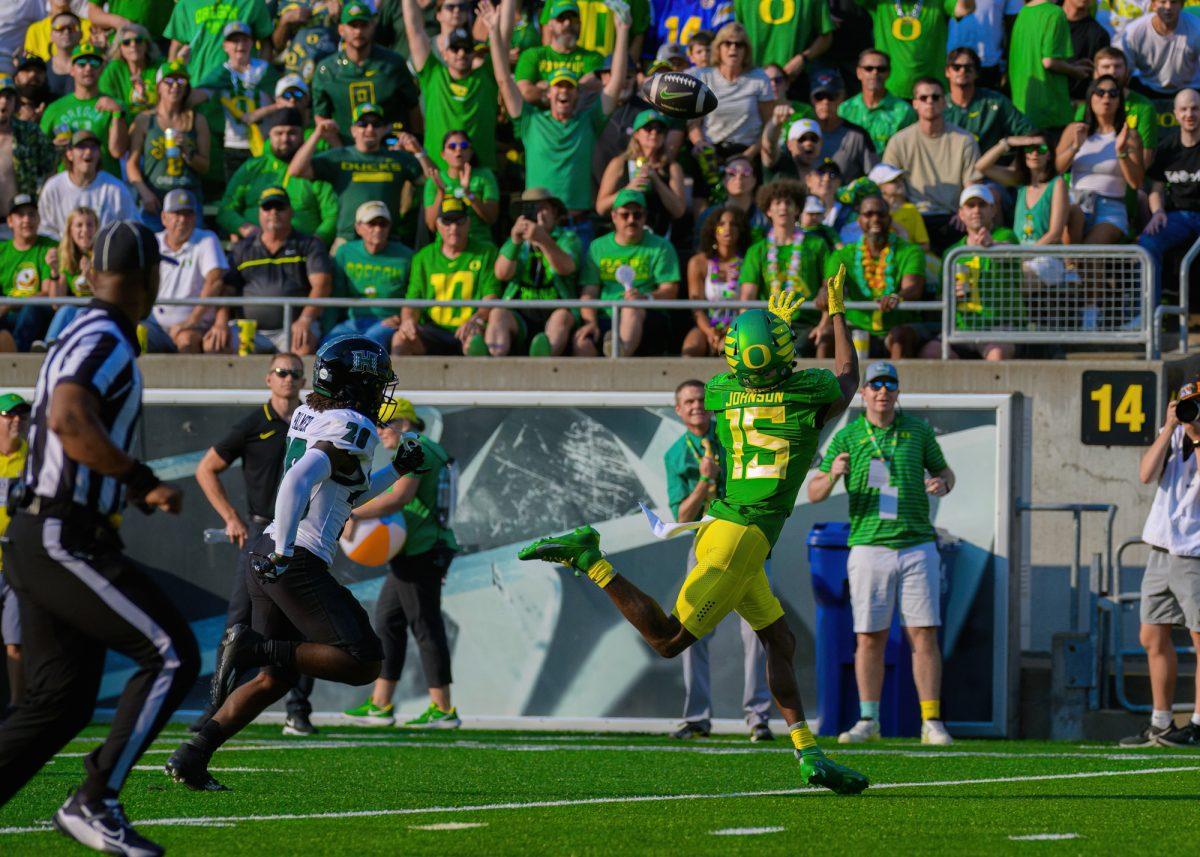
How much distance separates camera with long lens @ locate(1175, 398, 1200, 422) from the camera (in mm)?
10805

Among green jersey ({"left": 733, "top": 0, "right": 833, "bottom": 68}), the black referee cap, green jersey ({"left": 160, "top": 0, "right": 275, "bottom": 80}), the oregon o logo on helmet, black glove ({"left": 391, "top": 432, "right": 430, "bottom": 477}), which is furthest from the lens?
green jersey ({"left": 160, "top": 0, "right": 275, "bottom": 80})

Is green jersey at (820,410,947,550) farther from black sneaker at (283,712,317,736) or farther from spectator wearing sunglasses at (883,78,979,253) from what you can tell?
black sneaker at (283,712,317,736)

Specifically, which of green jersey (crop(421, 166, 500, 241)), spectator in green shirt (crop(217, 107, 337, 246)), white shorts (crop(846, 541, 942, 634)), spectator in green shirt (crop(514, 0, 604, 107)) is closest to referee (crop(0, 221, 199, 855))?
white shorts (crop(846, 541, 942, 634))

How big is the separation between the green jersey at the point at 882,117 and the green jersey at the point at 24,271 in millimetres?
6236

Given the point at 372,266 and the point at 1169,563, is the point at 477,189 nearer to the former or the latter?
the point at 372,266

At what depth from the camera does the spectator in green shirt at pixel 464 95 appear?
15.0 m

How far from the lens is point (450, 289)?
1349cm

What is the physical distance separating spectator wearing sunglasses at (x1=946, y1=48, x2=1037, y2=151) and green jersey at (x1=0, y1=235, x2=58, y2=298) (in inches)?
274

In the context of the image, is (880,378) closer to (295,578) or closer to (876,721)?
(876,721)

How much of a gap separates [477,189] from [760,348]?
22.5 feet

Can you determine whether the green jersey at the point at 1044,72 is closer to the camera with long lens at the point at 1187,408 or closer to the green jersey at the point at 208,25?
the camera with long lens at the point at 1187,408

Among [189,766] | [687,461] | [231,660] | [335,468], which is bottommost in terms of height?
[189,766]

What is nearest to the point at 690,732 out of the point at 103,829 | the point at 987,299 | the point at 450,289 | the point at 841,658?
the point at 841,658

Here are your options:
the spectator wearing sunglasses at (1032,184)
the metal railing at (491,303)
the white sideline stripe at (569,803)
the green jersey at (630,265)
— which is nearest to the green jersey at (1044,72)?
the spectator wearing sunglasses at (1032,184)
